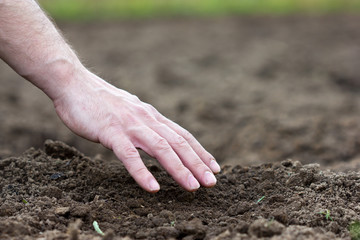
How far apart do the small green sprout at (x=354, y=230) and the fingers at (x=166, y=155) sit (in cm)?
65

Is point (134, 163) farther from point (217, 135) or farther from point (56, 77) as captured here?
point (217, 135)

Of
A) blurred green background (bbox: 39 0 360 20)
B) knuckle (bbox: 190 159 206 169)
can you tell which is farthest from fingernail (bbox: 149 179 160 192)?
blurred green background (bbox: 39 0 360 20)

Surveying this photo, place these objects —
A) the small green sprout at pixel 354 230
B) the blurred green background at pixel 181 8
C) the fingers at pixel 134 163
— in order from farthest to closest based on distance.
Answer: the blurred green background at pixel 181 8 < the fingers at pixel 134 163 < the small green sprout at pixel 354 230

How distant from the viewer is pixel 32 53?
225 cm

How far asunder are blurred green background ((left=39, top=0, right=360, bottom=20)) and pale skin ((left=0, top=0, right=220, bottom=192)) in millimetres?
6432

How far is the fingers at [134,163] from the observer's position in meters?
2.00

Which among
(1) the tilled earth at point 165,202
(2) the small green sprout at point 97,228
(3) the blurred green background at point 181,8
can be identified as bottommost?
(2) the small green sprout at point 97,228

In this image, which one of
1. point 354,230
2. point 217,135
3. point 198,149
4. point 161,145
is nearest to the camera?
point 354,230

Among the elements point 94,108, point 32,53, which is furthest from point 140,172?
point 32,53

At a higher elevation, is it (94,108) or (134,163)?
(94,108)

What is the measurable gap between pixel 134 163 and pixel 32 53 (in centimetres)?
76

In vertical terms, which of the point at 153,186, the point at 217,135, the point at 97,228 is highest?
the point at 217,135

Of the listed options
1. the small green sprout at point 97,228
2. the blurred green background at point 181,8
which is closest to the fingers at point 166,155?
the small green sprout at point 97,228

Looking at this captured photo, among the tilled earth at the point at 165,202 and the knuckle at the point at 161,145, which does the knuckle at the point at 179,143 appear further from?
the tilled earth at the point at 165,202
